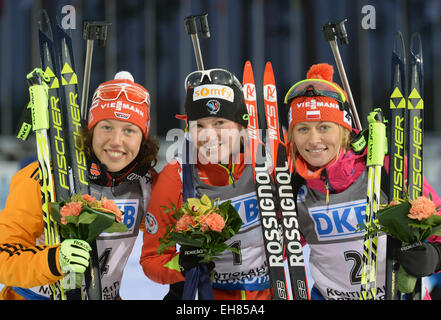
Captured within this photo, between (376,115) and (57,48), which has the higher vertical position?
(57,48)

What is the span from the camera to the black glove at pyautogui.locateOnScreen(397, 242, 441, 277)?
2408mm

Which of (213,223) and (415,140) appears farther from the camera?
(415,140)

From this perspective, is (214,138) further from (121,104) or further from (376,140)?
(376,140)

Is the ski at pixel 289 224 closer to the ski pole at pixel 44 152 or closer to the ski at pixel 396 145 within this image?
the ski at pixel 396 145

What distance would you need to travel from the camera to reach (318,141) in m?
2.87

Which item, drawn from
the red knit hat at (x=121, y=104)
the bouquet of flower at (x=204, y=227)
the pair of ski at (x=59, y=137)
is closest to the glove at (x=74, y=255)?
the pair of ski at (x=59, y=137)

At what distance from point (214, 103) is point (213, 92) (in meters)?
0.07

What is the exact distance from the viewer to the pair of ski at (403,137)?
265 cm

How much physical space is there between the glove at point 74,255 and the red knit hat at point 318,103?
1.34 m

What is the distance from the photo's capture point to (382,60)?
727 centimetres

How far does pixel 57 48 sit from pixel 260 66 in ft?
16.1

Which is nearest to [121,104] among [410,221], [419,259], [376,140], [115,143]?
[115,143]
